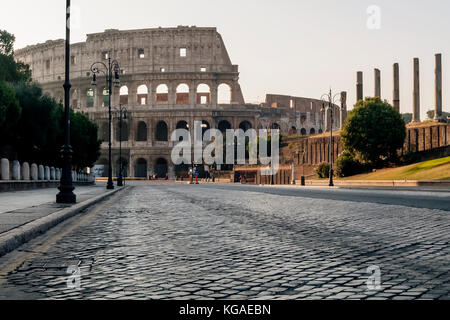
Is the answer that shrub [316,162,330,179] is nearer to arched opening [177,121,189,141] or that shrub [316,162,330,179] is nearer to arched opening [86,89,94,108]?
arched opening [177,121,189,141]

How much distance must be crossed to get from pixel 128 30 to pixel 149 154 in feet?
77.5

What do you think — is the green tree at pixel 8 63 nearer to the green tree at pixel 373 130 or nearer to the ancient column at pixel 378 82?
the green tree at pixel 373 130

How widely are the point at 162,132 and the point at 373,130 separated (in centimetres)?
5060

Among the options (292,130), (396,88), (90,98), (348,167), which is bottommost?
(348,167)

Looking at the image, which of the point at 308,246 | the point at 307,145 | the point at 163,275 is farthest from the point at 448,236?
the point at 307,145

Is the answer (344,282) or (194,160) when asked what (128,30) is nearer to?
(194,160)

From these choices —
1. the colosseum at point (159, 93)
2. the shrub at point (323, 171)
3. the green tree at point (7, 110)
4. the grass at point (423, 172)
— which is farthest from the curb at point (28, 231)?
the colosseum at point (159, 93)

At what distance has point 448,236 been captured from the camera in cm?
714

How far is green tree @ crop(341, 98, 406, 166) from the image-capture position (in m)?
54.7

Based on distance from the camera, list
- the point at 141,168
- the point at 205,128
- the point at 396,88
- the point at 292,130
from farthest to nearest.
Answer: the point at 292,130, the point at 141,168, the point at 205,128, the point at 396,88

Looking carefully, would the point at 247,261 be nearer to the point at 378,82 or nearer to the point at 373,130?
the point at 373,130

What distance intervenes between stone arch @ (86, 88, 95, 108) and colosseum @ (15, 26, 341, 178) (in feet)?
0.25

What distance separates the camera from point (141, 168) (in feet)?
309

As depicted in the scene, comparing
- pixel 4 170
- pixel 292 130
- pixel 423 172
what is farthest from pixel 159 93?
pixel 4 170
